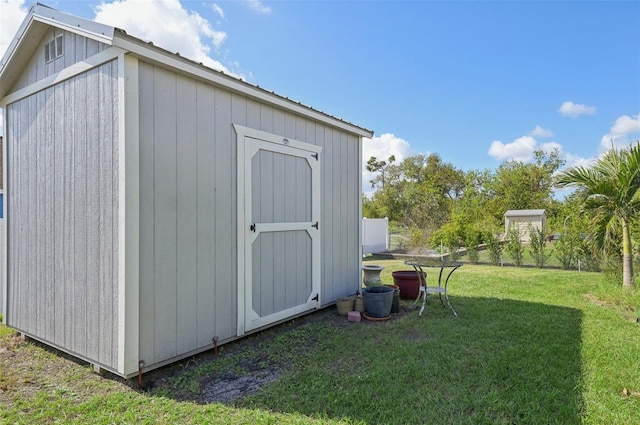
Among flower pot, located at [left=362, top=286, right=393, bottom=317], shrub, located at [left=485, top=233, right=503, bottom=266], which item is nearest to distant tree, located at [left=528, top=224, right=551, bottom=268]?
shrub, located at [left=485, top=233, right=503, bottom=266]

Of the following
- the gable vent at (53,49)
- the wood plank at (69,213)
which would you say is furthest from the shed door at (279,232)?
the gable vent at (53,49)

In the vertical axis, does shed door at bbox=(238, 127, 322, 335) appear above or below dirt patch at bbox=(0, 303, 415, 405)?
above

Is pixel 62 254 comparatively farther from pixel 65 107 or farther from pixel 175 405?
pixel 175 405

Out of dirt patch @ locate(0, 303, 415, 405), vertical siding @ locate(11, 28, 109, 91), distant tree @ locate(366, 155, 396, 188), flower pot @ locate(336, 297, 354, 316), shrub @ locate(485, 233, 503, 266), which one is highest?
distant tree @ locate(366, 155, 396, 188)

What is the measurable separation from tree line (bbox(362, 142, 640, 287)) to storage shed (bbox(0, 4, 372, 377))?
4875mm

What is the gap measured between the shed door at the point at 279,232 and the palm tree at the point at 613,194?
14.7ft

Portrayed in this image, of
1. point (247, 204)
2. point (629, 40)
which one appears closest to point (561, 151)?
point (629, 40)

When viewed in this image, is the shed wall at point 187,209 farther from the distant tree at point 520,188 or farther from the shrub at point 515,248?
the distant tree at point 520,188

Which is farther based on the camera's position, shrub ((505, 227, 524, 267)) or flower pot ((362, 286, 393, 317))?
shrub ((505, 227, 524, 267))

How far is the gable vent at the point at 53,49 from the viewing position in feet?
10.2

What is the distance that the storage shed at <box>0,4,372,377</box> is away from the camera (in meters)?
2.59

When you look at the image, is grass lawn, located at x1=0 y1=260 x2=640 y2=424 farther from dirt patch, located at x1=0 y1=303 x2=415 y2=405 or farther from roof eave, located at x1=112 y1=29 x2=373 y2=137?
roof eave, located at x1=112 y1=29 x2=373 y2=137

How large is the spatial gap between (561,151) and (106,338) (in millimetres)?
28043

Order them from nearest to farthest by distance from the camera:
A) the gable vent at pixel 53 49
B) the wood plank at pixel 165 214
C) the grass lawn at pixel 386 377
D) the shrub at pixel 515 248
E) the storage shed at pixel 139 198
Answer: the grass lawn at pixel 386 377
the storage shed at pixel 139 198
the wood plank at pixel 165 214
the gable vent at pixel 53 49
the shrub at pixel 515 248
